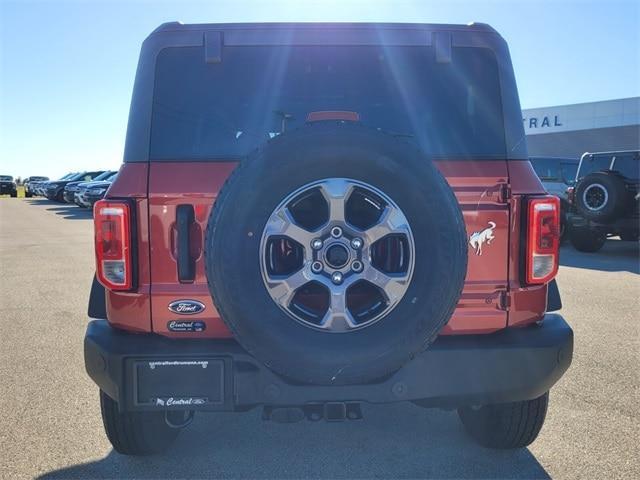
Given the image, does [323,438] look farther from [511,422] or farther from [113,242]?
[113,242]

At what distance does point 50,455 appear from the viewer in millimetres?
3055

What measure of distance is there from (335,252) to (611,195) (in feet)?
30.7

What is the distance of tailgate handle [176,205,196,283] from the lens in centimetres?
242

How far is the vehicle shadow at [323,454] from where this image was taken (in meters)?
2.86

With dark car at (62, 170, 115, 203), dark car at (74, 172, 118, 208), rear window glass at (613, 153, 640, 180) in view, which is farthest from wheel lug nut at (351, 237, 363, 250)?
dark car at (62, 170, 115, 203)

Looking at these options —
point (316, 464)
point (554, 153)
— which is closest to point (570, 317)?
point (316, 464)

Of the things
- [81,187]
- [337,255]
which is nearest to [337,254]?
[337,255]

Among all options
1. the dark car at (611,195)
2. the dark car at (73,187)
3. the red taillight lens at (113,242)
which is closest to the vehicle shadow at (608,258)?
the dark car at (611,195)

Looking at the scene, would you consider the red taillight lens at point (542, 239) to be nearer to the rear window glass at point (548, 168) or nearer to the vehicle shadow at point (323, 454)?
the vehicle shadow at point (323, 454)

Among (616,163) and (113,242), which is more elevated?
(616,163)

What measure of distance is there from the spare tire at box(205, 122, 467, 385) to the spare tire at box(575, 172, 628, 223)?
9075mm

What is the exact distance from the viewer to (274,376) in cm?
233

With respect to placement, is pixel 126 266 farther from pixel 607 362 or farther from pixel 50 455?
pixel 607 362

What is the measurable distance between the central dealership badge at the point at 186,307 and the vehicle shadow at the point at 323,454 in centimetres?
92
